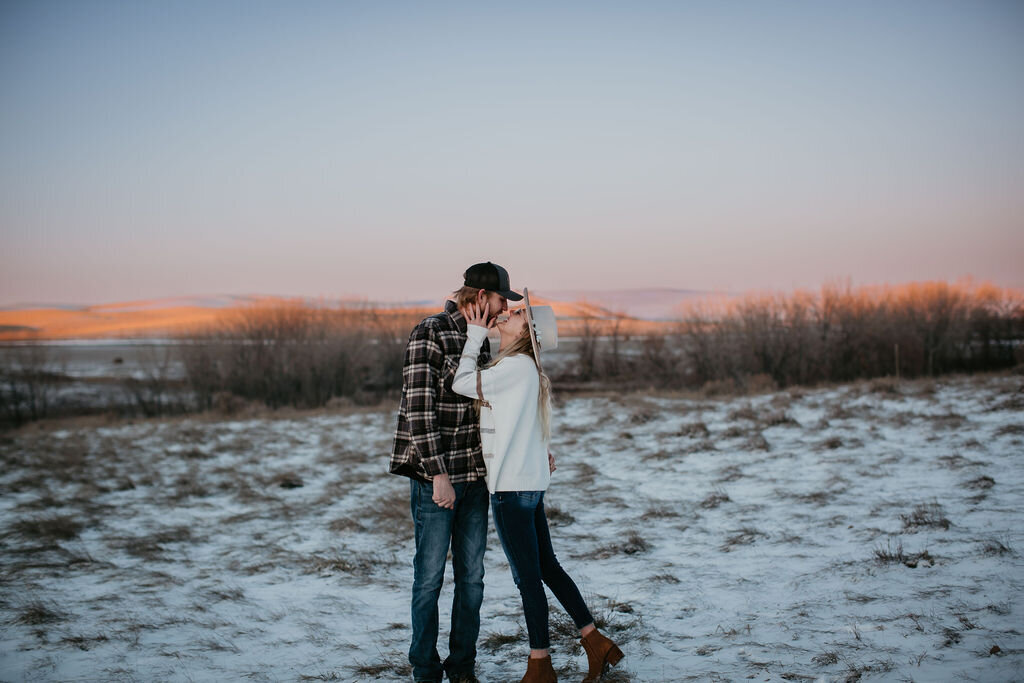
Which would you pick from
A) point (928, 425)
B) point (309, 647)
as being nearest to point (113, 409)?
point (309, 647)

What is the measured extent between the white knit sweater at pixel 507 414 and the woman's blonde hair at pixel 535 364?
32 millimetres

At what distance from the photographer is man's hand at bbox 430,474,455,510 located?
302 cm

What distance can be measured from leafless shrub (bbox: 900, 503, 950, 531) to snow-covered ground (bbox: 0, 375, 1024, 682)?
2 centimetres

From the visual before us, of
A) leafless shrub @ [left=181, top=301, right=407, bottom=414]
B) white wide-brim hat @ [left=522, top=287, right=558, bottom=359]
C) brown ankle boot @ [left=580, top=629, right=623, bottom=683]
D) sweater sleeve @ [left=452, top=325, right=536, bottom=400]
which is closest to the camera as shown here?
sweater sleeve @ [left=452, top=325, right=536, bottom=400]

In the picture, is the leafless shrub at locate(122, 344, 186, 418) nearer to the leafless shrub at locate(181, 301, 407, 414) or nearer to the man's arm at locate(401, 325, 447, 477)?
the leafless shrub at locate(181, 301, 407, 414)

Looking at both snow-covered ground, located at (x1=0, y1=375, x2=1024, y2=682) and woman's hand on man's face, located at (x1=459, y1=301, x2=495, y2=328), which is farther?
snow-covered ground, located at (x1=0, y1=375, x2=1024, y2=682)

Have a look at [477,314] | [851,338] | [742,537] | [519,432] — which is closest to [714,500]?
[742,537]

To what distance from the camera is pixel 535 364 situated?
309cm

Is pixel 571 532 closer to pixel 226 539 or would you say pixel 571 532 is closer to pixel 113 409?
pixel 226 539

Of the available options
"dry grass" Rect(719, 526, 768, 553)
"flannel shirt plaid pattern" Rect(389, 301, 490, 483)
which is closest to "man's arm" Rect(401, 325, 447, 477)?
"flannel shirt plaid pattern" Rect(389, 301, 490, 483)

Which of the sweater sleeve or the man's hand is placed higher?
the sweater sleeve

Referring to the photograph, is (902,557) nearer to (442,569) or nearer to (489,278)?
(442,569)

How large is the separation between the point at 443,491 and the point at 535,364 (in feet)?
2.35

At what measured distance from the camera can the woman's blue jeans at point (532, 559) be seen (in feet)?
10.1
